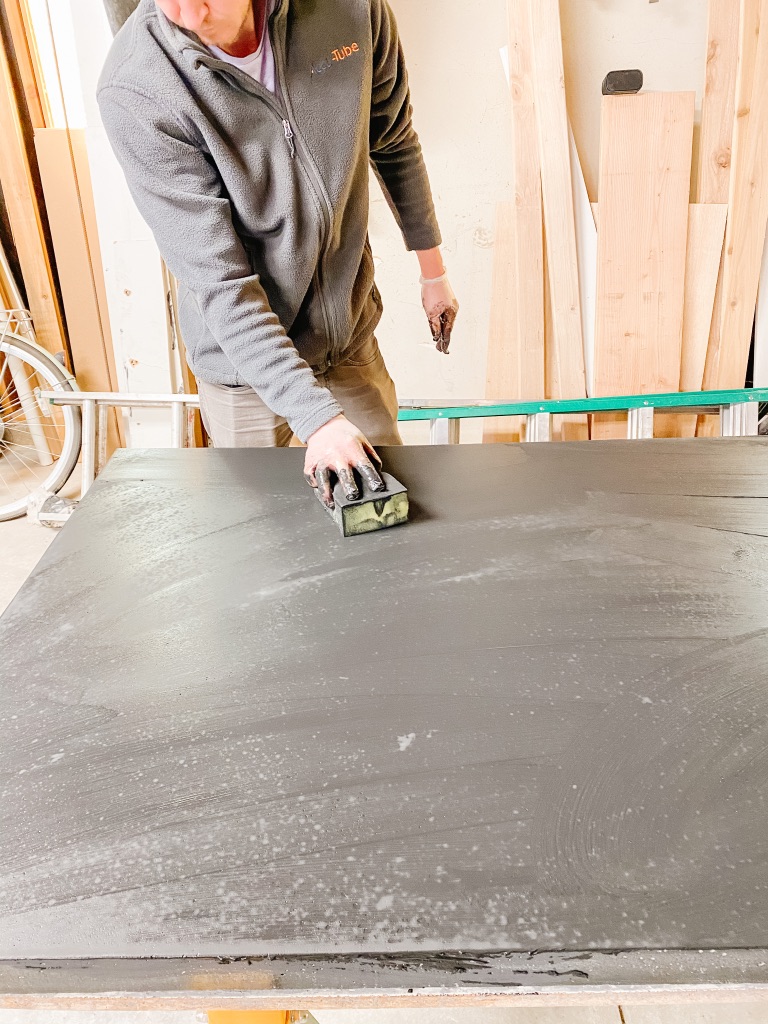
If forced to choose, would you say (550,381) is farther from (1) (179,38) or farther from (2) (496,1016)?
(2) (496,1016)

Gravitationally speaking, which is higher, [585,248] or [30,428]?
[585,248]

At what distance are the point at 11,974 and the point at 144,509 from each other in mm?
730

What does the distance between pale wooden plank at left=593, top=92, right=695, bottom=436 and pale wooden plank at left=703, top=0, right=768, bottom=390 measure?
13 cm

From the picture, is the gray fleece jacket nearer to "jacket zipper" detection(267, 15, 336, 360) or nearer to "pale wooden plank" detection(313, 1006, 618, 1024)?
"jacket zipper" detection(267, 15, 336, 360)

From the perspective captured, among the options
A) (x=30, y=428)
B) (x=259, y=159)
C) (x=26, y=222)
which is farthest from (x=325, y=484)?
(x=30, y=428)

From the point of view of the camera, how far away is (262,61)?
1.25 m

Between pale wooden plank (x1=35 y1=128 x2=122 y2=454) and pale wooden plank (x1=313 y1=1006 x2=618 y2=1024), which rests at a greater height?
pale wooden plank (x1=35 y1=128 x2=122 y2=454)

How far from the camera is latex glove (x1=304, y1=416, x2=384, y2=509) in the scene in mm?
1129

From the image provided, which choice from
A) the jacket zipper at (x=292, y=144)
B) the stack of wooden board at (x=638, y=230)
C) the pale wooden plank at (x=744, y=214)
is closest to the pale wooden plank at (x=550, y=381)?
the stack of wooden board at (x=638, y=230)

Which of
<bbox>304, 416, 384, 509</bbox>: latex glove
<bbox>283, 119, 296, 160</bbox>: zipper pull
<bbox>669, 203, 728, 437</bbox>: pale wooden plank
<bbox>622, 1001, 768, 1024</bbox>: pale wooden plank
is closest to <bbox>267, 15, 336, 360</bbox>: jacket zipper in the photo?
<bbox>283, 119, 296, 160</bbox>: zipper pull

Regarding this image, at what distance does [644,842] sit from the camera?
65 centimetres

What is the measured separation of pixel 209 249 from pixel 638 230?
161cm

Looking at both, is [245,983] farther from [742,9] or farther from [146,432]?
[742,9]

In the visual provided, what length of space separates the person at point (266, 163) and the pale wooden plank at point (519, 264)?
100 cm
